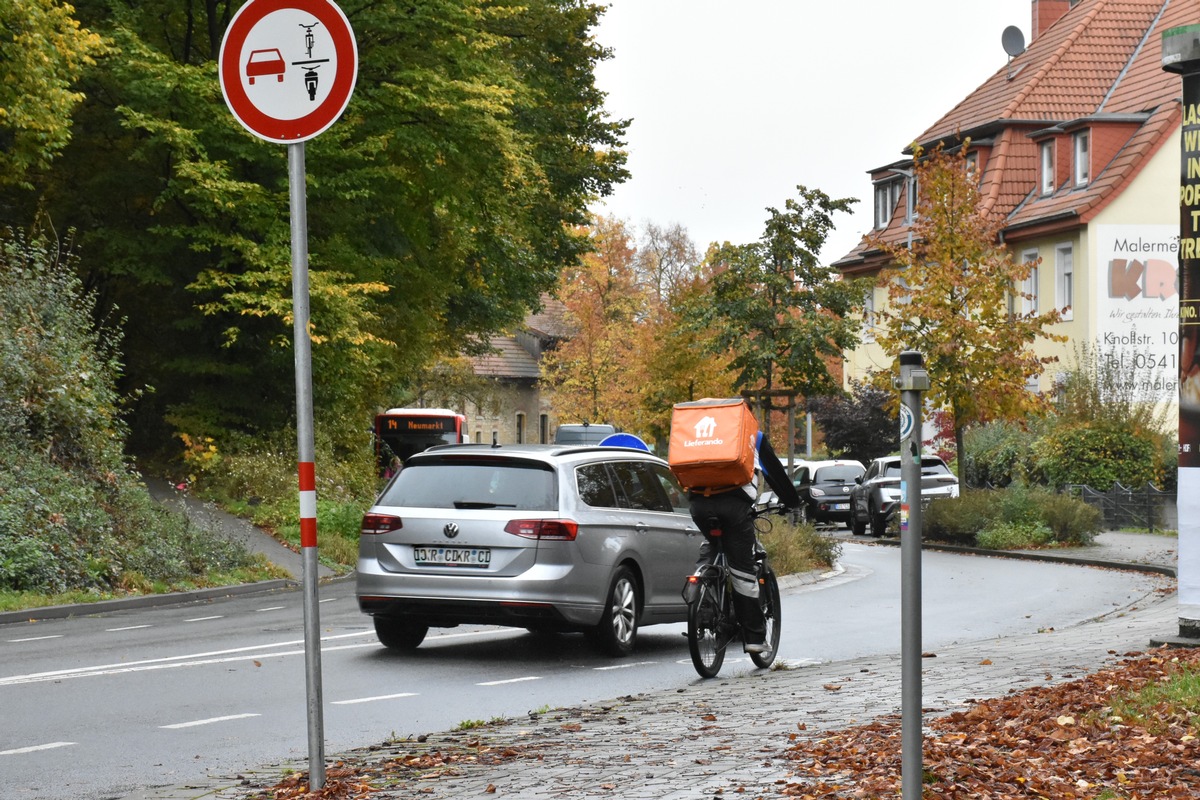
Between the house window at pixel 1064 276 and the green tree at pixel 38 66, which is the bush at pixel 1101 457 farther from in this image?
the green tree at pixel 38 66

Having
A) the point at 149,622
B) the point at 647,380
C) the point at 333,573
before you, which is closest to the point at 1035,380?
the point at 647,380

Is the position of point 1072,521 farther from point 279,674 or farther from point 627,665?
point 279,674

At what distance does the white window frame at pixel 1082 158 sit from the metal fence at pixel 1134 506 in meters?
16.6

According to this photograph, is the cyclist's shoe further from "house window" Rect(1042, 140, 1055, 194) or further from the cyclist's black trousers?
"house window" Rect(1042, 140, 1055, 194)

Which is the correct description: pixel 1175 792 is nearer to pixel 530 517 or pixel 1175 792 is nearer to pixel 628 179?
pixel 530 517

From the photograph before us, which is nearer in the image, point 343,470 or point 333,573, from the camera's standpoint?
point 333,573

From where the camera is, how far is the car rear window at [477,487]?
520 inches

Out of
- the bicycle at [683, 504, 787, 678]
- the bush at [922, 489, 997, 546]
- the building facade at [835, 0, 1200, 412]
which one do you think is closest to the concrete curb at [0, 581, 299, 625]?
the bicycle at [683, 504, 787, 678]

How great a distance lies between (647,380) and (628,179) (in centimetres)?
2329

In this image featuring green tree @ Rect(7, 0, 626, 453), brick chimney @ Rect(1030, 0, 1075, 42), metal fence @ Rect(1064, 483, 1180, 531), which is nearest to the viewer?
green tree @ Rect(7, 0, 626, 453)

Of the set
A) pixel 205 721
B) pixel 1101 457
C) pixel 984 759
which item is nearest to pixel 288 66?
pixel 984 759

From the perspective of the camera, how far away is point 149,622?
1728 centimetres

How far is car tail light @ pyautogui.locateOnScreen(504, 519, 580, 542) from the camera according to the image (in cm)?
1295

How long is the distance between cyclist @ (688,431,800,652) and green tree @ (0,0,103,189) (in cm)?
1338
